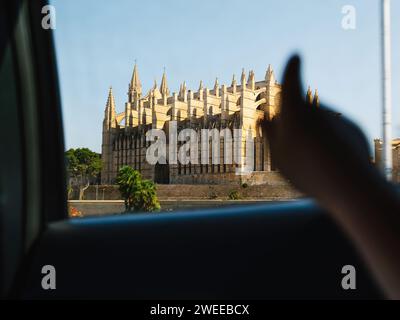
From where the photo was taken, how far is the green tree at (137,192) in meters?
24.1

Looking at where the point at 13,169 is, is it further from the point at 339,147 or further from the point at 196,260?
the point at 339,147

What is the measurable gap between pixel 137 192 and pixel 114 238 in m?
26.1

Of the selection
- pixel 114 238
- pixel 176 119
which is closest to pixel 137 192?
pixel 176 119

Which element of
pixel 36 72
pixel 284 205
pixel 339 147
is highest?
pixel 36 72

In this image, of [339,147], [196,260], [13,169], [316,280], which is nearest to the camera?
[339,147]

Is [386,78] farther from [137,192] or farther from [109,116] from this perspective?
[109,116]

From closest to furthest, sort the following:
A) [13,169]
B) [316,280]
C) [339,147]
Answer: [339,147]
[316,280]
[13,169]

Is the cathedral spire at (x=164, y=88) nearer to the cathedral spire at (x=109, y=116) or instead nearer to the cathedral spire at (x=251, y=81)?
the cathedral spire at (x=109, y=116)

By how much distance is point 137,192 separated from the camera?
26891 mm

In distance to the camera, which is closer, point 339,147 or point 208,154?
point 339,147

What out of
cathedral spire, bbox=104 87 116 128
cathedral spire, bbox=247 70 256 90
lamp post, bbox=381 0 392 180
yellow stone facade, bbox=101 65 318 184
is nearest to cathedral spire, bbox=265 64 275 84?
lamp post, bbox=381 0 392 180
